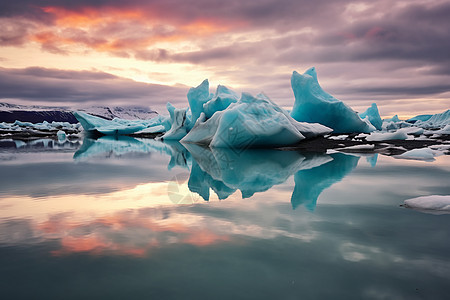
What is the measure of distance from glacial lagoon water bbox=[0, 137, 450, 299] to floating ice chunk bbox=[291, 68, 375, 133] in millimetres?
12265

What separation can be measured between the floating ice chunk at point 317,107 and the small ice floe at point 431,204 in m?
13.5

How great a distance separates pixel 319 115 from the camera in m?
17.5

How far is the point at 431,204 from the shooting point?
341 centimetres

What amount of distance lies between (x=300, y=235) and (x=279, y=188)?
83.0 inches

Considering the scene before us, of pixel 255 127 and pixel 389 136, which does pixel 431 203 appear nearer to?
pixel 255 127

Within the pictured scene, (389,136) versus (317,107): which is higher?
(317,107)

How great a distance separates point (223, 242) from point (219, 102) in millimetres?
14869

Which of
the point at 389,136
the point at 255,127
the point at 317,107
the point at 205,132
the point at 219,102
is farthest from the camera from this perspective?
the point at 219,102

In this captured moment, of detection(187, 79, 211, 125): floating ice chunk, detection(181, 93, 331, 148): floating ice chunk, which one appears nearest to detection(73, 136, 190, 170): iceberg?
detection(181, 93, 331, 148): floating ice chunk

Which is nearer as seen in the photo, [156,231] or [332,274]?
[332,274]

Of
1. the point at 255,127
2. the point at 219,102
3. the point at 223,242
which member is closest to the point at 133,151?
the point at 255,127

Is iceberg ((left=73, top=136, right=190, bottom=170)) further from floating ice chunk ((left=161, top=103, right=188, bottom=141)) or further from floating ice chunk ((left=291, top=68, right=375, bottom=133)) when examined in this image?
floating ice chunk ((left=291, top=68, right=375, bottom=133))

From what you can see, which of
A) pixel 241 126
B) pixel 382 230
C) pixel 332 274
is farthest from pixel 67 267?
pixel 241 126

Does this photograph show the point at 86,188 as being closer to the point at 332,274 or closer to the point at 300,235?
the point at 300,235
